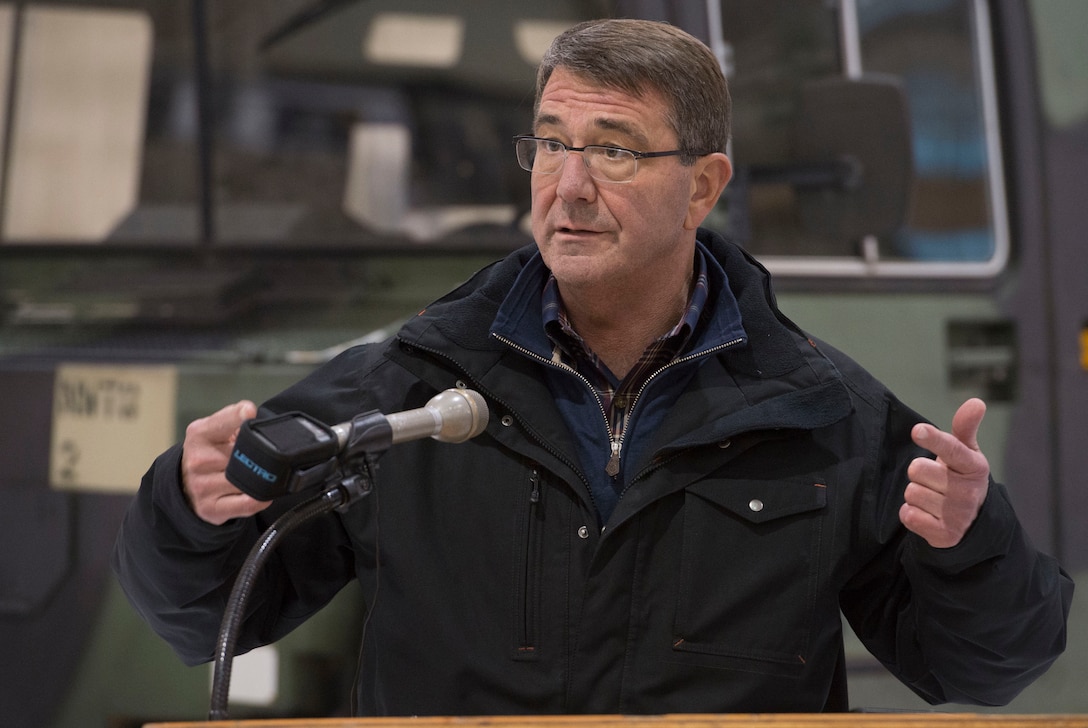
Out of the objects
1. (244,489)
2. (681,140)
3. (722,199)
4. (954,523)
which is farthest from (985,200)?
(244,489)

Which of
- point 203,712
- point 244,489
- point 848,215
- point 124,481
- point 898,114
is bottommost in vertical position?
point 203,712

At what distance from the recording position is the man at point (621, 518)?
6.58ft

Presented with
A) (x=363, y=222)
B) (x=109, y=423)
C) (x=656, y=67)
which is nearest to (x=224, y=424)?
(x=656, y=67)

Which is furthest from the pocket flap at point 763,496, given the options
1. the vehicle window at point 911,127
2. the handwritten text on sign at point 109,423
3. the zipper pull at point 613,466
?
the handwritten text on sign at point 109,423

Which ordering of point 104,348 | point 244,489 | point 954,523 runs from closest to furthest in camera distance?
point 244,489 → point 954,523 → point 104,348

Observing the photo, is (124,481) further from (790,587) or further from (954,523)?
(954,523)

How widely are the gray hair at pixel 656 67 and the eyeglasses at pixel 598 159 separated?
0.08 metres

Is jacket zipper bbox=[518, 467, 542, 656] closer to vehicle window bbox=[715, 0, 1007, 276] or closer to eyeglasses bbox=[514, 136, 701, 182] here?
eyeglasses bbox=[514, 136, 701, 182]

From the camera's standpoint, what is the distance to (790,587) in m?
2.06

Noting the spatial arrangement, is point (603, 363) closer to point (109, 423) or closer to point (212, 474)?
point (212, 474)

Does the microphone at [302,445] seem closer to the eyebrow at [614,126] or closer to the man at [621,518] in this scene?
the man at [621,518]

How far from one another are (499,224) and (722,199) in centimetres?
66

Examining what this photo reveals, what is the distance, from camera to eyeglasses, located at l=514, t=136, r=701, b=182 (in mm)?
2152

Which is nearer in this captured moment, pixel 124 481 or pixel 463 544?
pixel 463 544
